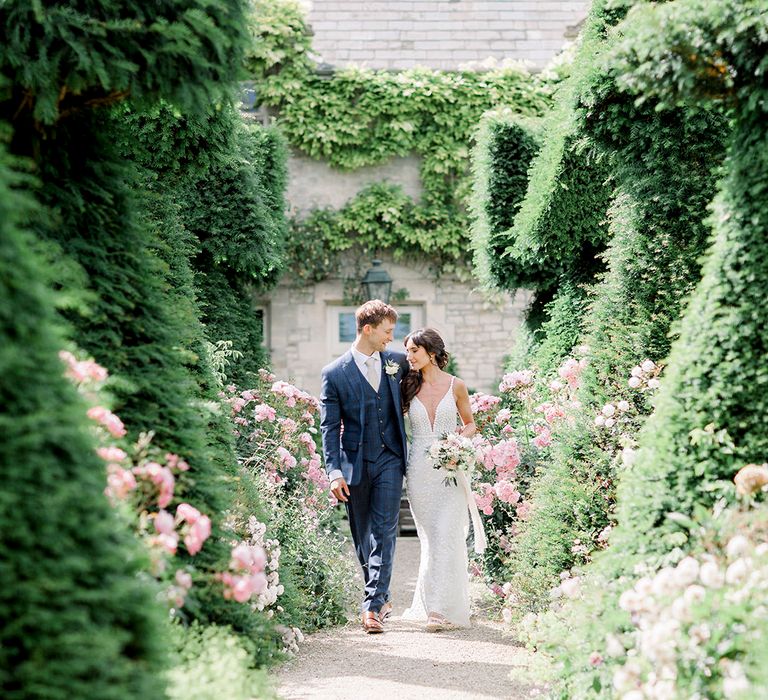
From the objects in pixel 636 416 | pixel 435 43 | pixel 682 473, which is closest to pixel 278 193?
pixel 435 43

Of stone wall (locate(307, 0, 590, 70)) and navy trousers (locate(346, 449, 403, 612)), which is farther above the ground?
stone wall (locate(307, 0, 590, 70))

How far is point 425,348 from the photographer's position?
7.27 metres

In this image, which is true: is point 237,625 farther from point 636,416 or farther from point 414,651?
point 636,416

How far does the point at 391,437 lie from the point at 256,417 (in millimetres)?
1605

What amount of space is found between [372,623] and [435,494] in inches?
39.9

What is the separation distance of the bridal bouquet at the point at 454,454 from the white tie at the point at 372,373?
1.93 ft

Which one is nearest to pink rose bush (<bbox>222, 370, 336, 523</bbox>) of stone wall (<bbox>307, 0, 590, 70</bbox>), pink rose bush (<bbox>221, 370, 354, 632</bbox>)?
pink rose bush (<bbox>221, 370, 354, 632</bbox>)

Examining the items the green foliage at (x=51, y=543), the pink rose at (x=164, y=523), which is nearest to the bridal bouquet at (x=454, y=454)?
the pink rose at (x=164, y=523)

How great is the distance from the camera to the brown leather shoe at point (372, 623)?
6.77 metres

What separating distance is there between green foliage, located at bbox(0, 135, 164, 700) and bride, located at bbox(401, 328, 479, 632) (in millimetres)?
4088

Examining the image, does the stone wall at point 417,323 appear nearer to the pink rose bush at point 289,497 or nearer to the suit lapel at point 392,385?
the pink rose bush at point 289,497

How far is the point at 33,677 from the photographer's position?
272 centimetres

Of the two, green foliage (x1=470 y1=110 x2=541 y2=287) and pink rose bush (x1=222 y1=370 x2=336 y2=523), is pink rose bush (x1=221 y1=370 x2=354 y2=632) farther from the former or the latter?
green foliage (x1=470 y1=110 x2=541 y2=287)

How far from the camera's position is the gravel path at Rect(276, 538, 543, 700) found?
205 inches
